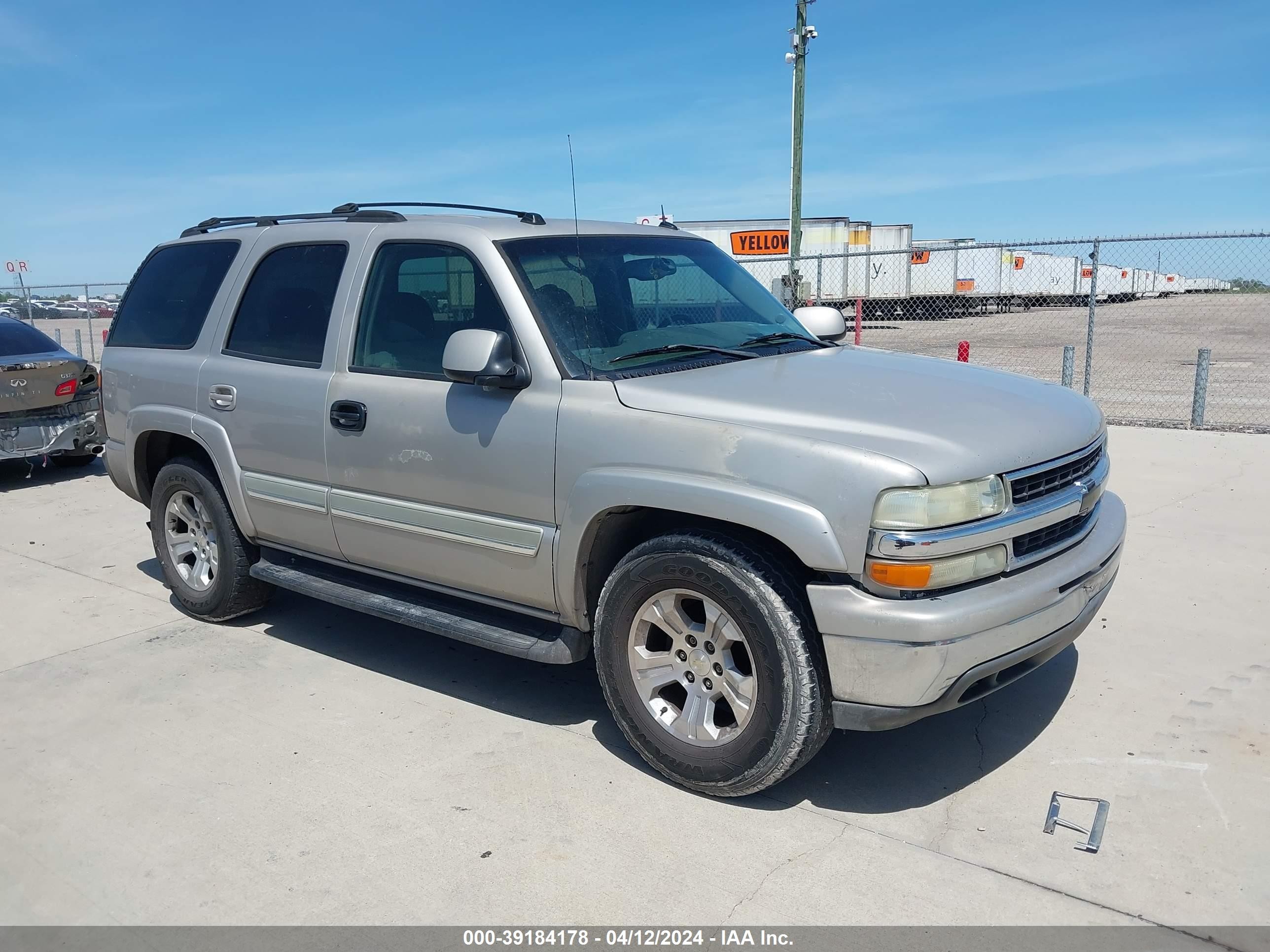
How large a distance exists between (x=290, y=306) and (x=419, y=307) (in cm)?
89

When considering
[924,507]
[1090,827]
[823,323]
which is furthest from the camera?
[823,323]

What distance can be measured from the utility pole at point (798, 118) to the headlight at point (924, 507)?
1170 centimetres

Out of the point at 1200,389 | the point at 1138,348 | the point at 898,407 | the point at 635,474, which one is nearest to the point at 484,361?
the point at 635,474

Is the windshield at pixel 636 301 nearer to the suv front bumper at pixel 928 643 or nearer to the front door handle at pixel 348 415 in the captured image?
the front door handle at pixel 348 415

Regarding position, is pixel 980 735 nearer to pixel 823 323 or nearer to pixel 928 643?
pixel 928 643

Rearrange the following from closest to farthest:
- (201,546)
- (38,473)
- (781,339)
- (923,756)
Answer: (923,756)
(781,339)
(201,546)
(38,473)

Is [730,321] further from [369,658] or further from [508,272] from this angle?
[369,658]

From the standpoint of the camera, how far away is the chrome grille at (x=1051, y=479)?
10.8 feet

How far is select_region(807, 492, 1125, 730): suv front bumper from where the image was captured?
3049mm

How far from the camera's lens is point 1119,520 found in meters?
4.01

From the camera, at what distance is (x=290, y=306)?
15.8 feet

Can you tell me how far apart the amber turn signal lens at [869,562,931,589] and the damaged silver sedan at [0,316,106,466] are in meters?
7.73

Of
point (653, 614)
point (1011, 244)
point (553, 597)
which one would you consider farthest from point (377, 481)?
point (1011, 244)

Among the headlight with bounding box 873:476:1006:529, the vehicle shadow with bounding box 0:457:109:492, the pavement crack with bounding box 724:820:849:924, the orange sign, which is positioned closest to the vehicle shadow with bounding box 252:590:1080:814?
the pavement crack with bounding box 724:820:849:924
